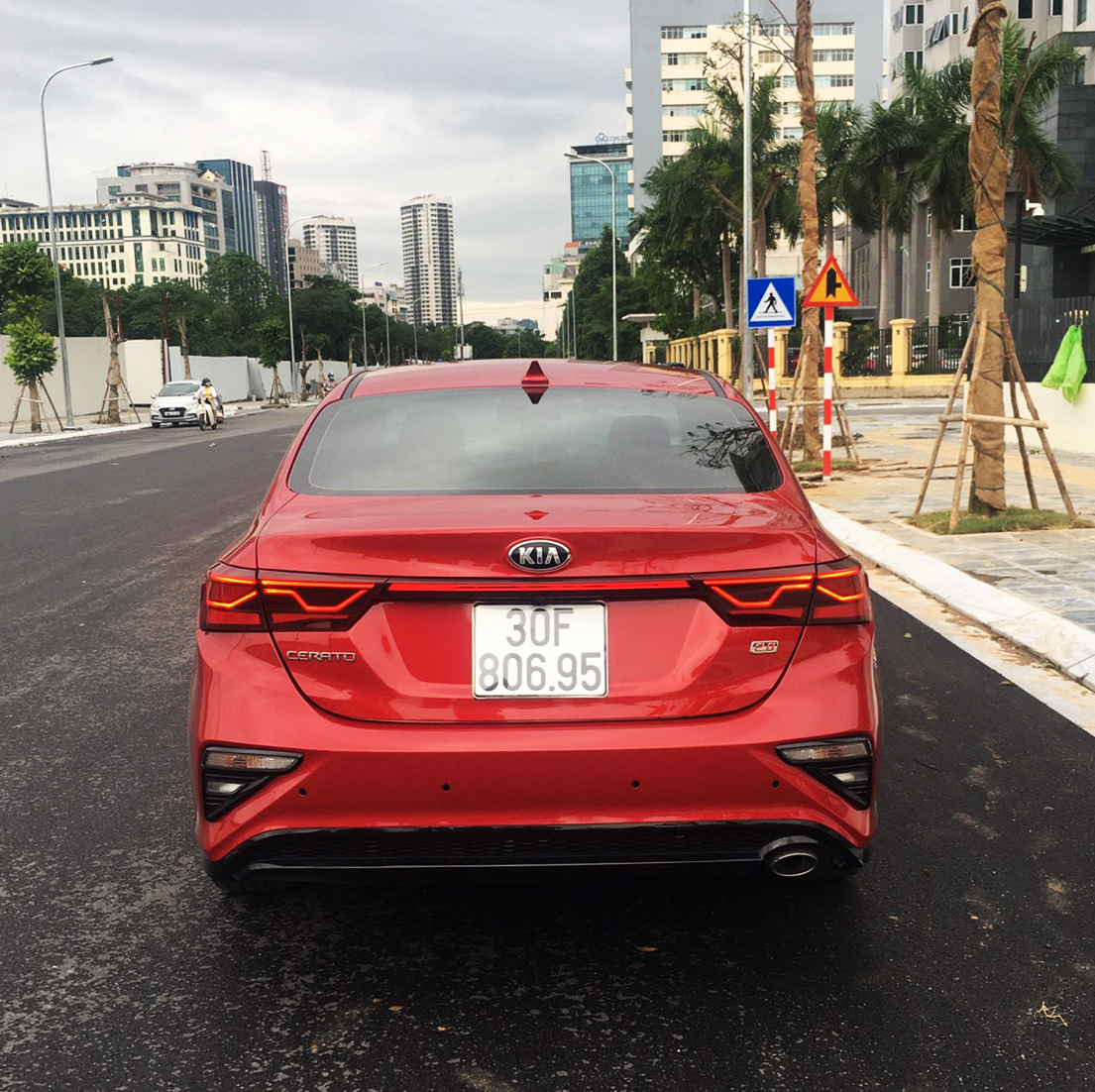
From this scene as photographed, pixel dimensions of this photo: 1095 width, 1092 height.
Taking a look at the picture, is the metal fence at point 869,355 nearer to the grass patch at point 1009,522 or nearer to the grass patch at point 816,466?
the grass patch at point 816,466

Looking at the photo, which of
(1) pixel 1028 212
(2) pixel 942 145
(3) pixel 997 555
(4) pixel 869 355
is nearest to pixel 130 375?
(4) pixel 869 355

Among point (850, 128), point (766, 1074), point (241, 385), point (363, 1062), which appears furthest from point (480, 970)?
point (241, 385)

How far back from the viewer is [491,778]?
297 cm

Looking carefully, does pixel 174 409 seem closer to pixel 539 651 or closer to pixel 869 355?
pixel 869 355

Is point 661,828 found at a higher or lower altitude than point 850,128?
lower

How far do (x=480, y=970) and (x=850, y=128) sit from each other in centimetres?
5853

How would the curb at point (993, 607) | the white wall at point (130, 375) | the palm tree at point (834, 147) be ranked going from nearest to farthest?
the curb at point (993, 607)
the white wall at point (130, 375)
the palm tree at point (834, 147)

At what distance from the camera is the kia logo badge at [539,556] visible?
3.03m

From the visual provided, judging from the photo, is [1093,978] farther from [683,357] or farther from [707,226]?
[683,357]

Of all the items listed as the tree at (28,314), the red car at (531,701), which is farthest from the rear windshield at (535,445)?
the tree at (28,314)

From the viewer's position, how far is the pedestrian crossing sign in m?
17.3

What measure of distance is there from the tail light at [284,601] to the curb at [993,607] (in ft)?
14.4

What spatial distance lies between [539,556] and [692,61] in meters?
110

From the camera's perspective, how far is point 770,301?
17500 mm
